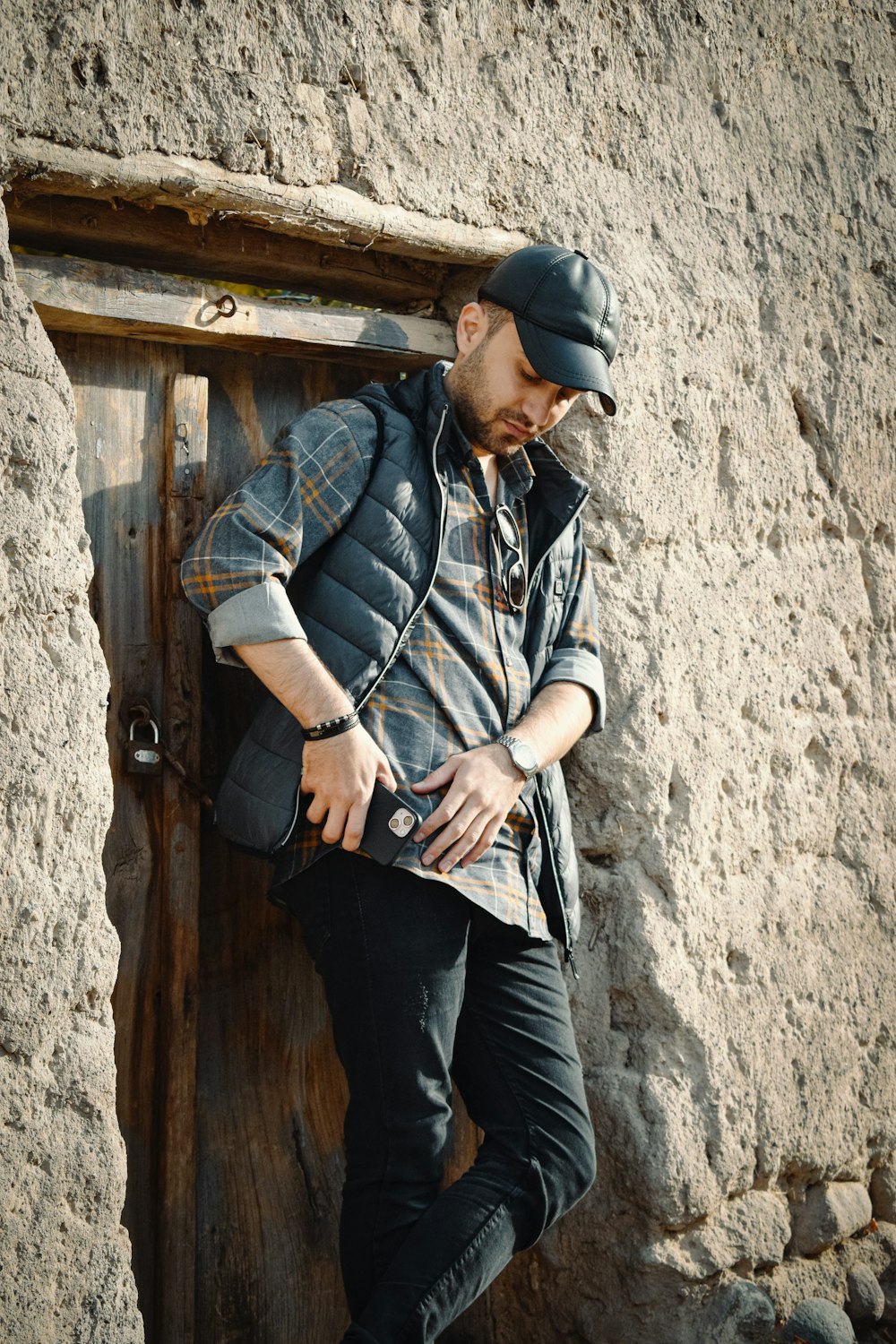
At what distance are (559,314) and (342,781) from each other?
944 mm

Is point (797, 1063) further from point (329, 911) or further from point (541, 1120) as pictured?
point (329, 911)

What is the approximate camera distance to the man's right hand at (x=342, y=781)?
6.84 ft

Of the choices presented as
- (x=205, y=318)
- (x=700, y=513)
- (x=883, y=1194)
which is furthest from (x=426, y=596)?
(x=883, y=1194)

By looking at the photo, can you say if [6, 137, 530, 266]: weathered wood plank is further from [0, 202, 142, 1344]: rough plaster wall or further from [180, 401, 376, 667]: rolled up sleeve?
[180, 401, 376, 667]: rolled up sleeve

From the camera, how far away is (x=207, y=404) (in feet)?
8.62

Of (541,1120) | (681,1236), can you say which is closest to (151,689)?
(541,1120)

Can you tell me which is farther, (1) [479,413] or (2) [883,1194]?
(2) [883,1194]

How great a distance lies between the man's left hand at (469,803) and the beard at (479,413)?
1.95 ft

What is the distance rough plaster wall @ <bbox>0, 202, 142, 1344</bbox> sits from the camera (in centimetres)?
190

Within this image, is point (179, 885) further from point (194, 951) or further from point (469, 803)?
point (469, 803)

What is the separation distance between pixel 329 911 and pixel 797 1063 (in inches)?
51.3

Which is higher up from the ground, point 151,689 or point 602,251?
point 602,251

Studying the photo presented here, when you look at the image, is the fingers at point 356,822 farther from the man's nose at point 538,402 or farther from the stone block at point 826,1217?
the stone block at point 826,1217

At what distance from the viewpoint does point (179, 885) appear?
8.08ft
